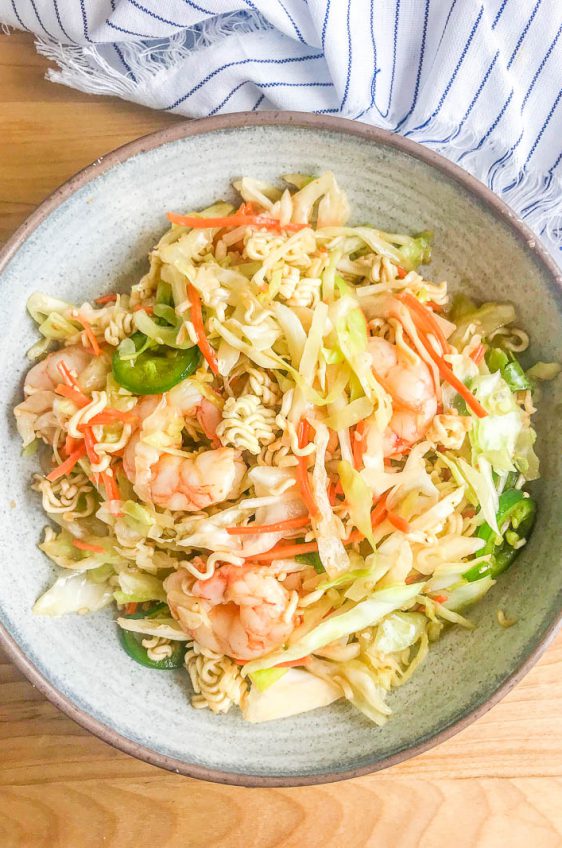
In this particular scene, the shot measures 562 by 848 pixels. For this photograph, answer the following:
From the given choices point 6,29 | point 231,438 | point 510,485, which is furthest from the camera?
point 6,29

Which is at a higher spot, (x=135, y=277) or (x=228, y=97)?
(x=228, y=97)

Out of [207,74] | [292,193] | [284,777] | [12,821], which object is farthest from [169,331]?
[12,821]

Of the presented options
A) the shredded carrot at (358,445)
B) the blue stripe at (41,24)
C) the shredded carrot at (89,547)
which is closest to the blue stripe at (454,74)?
the shredded carrot at (358,445)

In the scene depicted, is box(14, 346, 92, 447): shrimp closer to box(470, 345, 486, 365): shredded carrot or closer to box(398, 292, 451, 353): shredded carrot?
box(398, 292, 451, 353): shredded carrot

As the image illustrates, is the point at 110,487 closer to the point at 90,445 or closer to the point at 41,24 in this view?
the point at 90,445

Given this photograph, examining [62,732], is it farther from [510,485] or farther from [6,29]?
[6,29]

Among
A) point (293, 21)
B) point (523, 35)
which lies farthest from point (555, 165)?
point (293, 21)

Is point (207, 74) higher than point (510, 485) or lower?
higher
